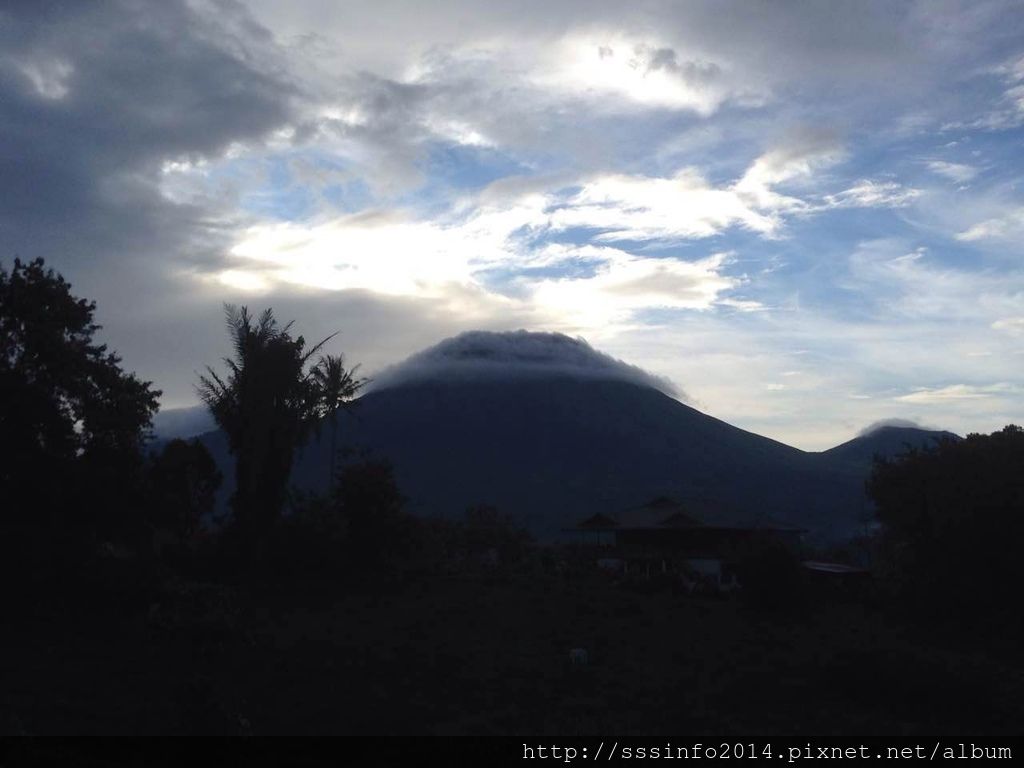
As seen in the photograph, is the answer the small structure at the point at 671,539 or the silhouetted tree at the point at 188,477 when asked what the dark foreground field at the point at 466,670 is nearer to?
the small structure at the point at 671,539

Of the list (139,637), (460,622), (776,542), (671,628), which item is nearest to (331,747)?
(139,637)

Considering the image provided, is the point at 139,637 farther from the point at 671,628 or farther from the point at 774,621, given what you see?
the point at 774,621

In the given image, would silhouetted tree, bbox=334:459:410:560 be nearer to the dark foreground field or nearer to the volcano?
the dark foreground field

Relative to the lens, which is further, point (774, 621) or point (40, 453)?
point (774, 621)

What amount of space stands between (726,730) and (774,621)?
12824 millimetres

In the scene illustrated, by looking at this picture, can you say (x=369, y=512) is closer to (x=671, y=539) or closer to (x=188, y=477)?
(x=188, y=477)

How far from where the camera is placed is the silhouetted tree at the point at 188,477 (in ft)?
144

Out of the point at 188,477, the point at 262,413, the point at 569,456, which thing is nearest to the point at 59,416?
the point at 262,413

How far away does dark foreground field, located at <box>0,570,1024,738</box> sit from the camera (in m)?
17.3

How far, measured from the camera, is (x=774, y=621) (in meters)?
29.4

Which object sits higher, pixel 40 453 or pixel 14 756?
pixel 40 453

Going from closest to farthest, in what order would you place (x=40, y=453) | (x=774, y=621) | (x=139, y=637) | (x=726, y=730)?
(x=726, y=730) < (x=139, y=637) < (x=40, y=453) < (x=774, y=621)

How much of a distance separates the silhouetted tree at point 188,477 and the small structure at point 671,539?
19972 mm

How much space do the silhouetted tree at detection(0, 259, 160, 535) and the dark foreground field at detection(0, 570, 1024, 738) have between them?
122 inches
